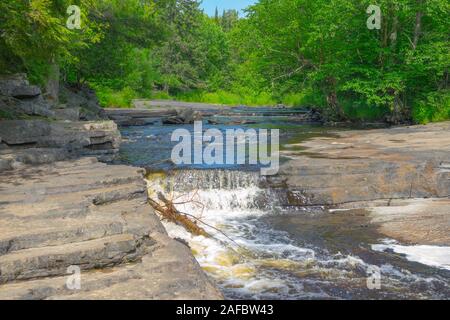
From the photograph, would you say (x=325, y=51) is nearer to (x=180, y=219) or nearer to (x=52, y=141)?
(x=52, y=141)

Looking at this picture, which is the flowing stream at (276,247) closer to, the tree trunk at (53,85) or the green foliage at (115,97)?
the tree trunk at (53,85)

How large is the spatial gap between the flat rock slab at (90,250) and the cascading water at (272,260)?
129 cm

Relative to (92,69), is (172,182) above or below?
below

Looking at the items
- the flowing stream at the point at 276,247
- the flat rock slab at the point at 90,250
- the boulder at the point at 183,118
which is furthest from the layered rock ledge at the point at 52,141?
the boulder at the point at 183,118

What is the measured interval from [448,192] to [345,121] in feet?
53.3

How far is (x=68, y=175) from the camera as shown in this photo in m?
9.51

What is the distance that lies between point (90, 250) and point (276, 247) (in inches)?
152

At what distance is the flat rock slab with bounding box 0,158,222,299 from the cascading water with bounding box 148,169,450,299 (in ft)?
4.25

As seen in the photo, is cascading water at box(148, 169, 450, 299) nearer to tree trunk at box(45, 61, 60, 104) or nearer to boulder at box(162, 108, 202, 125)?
tree trunk at box(45, 61, 60, 104)

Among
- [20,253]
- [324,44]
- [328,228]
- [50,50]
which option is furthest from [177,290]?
[324,44]

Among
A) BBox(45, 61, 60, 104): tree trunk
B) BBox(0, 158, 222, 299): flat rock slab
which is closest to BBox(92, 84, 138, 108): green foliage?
BBox(45, 61, 60, 104): tree trunk
